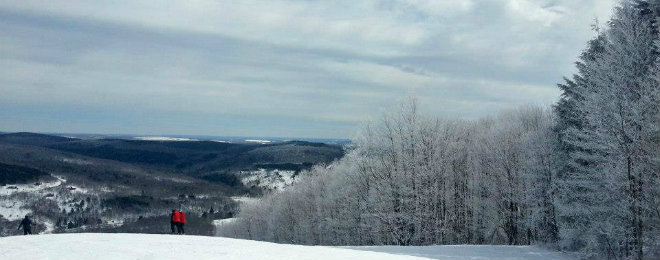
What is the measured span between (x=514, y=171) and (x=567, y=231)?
44.2 feet

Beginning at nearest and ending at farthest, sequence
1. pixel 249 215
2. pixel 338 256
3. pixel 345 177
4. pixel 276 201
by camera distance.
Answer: pixel 338 256
pixel 345 177
pixel 276 201
pixel 249 215

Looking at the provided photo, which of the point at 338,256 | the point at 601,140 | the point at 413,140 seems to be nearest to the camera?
the point at 338,256

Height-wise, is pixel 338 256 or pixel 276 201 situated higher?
pixel 338 256

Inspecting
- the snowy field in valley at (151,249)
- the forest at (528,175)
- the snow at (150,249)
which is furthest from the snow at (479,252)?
the snow at (150,249)

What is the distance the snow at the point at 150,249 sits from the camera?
16844mm

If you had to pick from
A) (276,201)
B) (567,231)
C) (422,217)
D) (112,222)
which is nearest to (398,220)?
(422,217)

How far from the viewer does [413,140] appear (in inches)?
1711

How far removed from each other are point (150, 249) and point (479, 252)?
60.3 feet

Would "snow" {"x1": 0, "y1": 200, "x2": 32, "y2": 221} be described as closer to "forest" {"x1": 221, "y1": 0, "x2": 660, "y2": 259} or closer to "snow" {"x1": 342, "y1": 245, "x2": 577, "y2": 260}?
"forest" {"x1": 221, "y1": 0, "x2": 660, "y2": 259}

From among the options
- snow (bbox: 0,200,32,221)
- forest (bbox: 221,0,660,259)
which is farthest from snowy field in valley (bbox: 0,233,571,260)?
snow (bbox: 0,200,32,221)

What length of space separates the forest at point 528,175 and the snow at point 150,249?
39.9 ft

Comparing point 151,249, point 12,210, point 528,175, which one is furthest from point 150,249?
point 12,210

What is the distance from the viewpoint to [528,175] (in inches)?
1351

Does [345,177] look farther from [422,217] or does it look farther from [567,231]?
[567,231]
